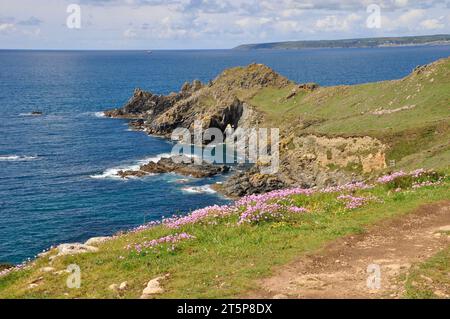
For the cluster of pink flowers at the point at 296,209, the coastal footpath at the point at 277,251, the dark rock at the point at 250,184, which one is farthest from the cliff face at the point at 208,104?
Result: the cluster of pink flowers at the point at 296,209

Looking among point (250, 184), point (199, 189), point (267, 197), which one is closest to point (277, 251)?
point (267, 197)

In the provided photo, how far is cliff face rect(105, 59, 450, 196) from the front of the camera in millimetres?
65438

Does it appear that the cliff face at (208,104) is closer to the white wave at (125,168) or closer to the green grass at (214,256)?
the white wave at (125,168)

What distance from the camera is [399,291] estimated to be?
1427 centimetres

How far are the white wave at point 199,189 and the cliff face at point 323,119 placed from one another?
2.31 metres

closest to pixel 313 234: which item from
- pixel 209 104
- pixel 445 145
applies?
pixel 445 145

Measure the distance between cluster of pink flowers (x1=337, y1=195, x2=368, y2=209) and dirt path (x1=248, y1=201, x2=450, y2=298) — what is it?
2.87 meters

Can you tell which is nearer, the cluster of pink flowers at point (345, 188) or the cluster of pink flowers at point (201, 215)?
the cluster of pink flowers at point (201, 215)

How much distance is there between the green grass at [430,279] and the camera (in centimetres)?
1388

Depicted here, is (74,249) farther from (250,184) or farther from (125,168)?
(125,168)

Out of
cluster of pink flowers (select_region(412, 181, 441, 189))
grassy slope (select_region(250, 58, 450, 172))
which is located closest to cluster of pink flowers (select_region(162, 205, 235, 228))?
cluster of pink flowers (select_region(412, 181, 441, 189))

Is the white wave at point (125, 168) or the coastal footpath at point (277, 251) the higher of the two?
the coastal footpath at point (277, 251)
